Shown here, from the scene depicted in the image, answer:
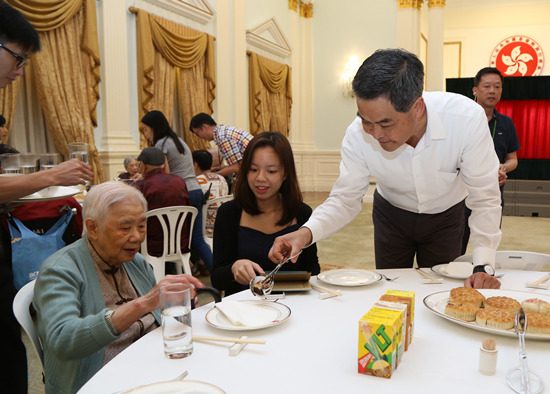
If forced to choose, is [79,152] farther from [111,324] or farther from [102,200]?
[111,324]

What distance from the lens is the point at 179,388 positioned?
80 cm

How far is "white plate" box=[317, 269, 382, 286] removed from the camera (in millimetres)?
1428

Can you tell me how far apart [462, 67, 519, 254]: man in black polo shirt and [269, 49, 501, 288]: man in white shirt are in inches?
48.7

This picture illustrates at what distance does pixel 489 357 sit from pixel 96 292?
1064 millimetres

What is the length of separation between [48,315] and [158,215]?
2.03 m

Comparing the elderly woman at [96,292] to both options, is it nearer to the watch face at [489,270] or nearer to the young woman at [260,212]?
the young woman at [260,212]

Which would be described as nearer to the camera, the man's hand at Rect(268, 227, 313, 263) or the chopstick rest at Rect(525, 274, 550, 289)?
the chopstick rest at Rect(525, 274, 550, 289)

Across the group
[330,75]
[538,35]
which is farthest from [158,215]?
[538,35]

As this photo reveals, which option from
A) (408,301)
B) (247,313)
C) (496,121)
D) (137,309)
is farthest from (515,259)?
(496,121)

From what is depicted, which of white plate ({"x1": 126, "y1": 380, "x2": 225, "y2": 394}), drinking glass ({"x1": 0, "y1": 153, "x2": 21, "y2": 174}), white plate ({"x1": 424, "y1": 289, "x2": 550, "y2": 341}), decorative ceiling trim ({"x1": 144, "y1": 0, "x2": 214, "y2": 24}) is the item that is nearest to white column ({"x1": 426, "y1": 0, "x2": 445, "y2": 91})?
decorative ceiling trim ({"x1": 144, "y1": 0, "x2": 214, "y2": 24})

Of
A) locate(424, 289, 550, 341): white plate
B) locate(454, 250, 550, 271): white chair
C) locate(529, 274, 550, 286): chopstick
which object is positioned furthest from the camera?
locate(454, 250, 550, 271): white chair

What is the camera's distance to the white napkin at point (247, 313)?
111 cm

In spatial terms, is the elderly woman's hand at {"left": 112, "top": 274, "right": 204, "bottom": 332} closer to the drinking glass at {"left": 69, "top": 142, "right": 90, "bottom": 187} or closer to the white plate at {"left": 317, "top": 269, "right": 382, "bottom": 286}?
the white plate at {"left": 317, "top": 269, "right": 382, "bottom": 286}

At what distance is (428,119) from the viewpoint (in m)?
1.72
